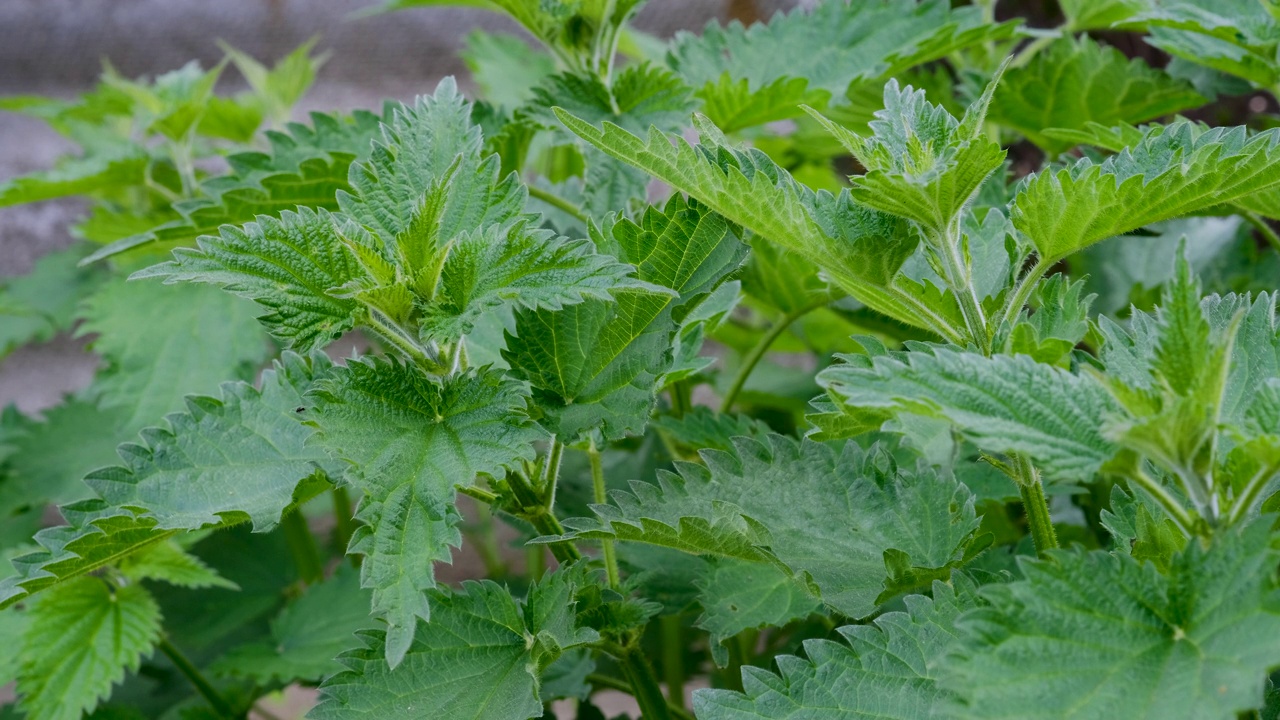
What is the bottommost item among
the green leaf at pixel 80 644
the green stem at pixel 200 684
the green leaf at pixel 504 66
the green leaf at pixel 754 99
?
the green stem at pixel 200 684

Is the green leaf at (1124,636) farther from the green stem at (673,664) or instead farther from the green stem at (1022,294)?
the green stem at (673,664)

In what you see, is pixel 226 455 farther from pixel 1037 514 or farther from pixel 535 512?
pixel 1037 514

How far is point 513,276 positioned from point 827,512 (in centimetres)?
29

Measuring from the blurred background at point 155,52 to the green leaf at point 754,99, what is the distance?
1.43m

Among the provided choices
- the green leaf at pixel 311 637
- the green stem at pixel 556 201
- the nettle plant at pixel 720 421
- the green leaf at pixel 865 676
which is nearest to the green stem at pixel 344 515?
the green leaf at pixel 311 637

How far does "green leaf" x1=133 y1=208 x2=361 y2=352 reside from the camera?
0.68 metres

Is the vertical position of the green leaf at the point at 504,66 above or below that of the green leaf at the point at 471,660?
above

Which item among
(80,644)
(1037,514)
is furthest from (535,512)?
(80,644)

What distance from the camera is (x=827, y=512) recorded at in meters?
0.76

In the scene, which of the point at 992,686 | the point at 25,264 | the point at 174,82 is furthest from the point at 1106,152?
the point at 25,264

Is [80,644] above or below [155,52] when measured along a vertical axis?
below

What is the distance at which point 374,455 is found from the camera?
2.16ft

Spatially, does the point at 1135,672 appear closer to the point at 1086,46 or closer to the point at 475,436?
the point at 475,436

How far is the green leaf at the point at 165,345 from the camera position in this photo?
122 centimetres
